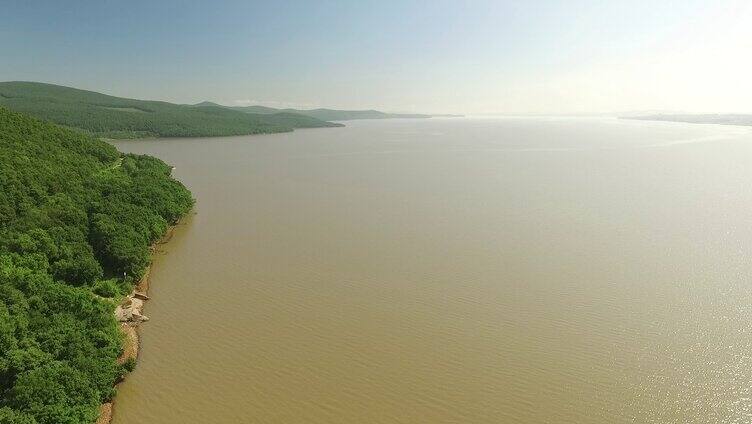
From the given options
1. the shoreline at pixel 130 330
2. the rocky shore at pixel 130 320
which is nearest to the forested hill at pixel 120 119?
the shoreline at pixel 130 330

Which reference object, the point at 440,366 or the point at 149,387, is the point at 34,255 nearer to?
the point at 149,387

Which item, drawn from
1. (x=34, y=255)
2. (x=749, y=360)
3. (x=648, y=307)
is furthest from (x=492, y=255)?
(x=34, y=255)

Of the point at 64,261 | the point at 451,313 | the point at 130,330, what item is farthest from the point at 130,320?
the point at 451,313

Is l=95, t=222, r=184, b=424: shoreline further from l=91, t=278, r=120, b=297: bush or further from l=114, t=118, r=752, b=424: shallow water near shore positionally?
l=91, t=278, r=120, b=297: bush

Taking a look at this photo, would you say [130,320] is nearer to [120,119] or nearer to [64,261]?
[64,261]

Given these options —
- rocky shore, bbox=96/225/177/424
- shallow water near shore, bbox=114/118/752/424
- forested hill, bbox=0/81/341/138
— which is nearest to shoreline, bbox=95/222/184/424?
rocky shore, bbox=96/225/177/424

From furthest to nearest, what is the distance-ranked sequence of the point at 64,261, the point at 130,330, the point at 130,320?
the point at 64,261, the point at 130,320, the point at 130,330
